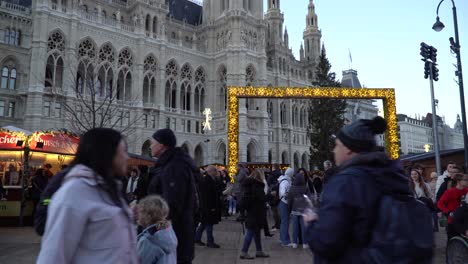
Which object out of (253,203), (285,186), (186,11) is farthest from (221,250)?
(186,11)

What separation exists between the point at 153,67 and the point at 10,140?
30.7 meters

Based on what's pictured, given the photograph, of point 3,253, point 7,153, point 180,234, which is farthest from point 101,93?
point 180,234

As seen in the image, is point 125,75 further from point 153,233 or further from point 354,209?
point 354,209

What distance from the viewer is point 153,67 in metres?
43.8

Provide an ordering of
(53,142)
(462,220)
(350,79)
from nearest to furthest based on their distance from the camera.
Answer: (462,220), (53,142), (350,79)

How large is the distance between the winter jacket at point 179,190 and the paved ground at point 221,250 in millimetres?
3605

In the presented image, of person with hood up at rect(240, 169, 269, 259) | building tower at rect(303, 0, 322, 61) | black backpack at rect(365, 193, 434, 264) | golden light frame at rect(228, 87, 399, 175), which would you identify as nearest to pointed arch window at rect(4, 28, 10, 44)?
golden light frame at rect(228, 87, 399, 175)

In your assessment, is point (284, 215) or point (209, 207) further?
point (284, 215)

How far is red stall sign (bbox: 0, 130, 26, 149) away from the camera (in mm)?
14070

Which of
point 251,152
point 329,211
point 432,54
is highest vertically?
point 432,54

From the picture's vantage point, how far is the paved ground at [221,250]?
7.63m

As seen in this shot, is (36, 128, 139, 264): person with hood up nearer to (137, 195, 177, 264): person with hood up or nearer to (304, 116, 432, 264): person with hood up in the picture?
(304, 116, 432, 264): person with hood up

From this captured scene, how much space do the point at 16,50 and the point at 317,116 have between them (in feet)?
101

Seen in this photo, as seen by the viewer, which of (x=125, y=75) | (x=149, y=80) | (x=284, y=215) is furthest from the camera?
(x=149, y=80)
